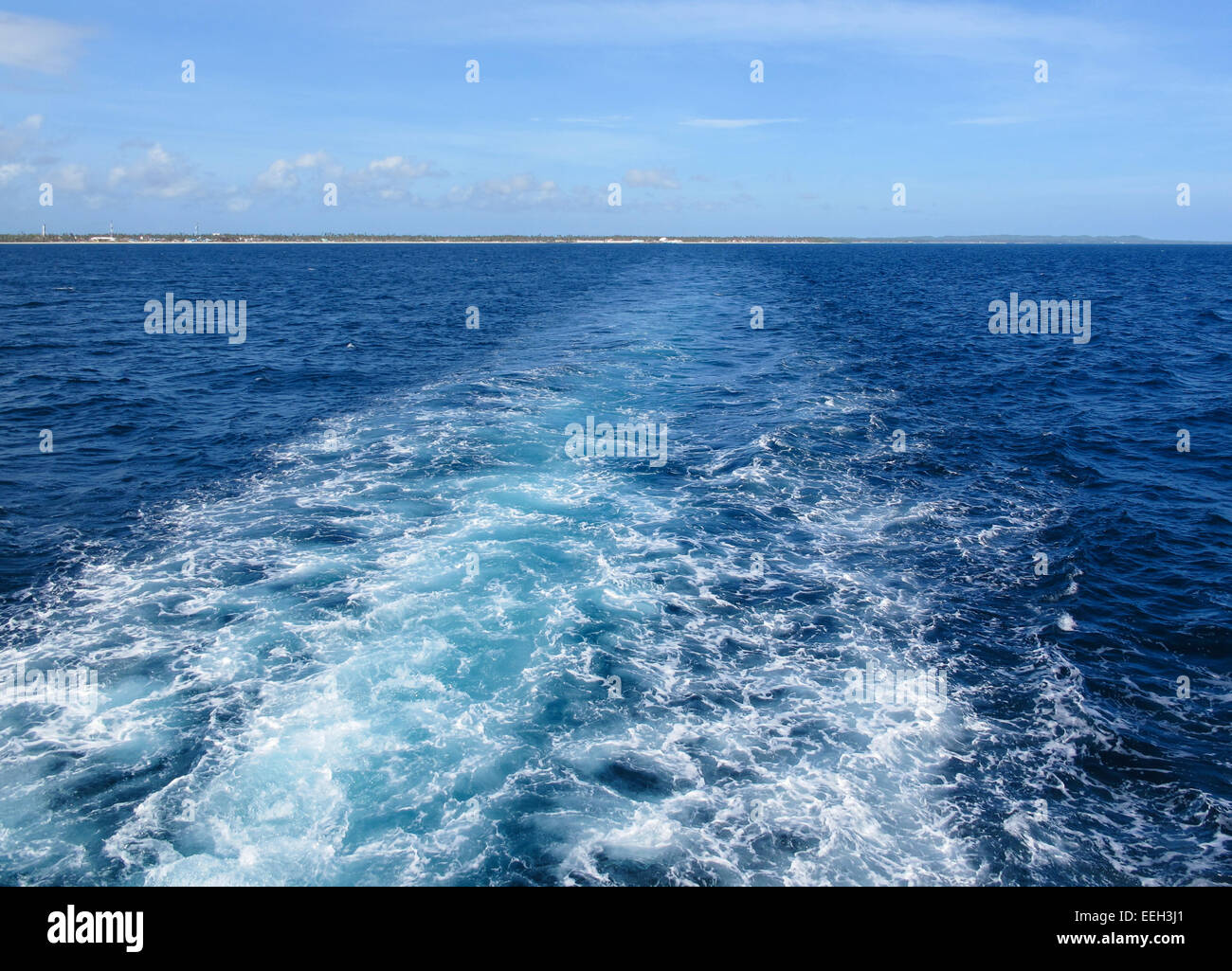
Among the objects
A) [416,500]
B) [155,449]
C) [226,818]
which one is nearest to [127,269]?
[155,449]

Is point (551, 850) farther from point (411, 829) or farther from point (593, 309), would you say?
point (593, 309)

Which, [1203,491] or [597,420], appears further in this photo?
[597,420]

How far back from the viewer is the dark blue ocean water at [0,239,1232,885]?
10.9 m

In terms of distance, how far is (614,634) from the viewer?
1647 cm

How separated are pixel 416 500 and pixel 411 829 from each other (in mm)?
14118

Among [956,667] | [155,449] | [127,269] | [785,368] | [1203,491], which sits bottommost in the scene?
[956,667]

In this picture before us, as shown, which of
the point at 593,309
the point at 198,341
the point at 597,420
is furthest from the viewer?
the point at 593,309

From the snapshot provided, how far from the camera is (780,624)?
17109 mm

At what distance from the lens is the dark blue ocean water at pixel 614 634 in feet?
35.8

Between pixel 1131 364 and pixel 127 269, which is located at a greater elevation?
pixel 127 269

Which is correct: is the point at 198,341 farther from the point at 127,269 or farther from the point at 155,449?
the point at 127,269

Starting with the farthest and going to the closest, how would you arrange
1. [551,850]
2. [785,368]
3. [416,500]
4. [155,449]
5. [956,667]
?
1. [785,368]
2. [155,449]
3. [416,500]
4. [956,667]
5. [551,850]

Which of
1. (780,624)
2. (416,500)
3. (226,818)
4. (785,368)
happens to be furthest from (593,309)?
(226,818)
